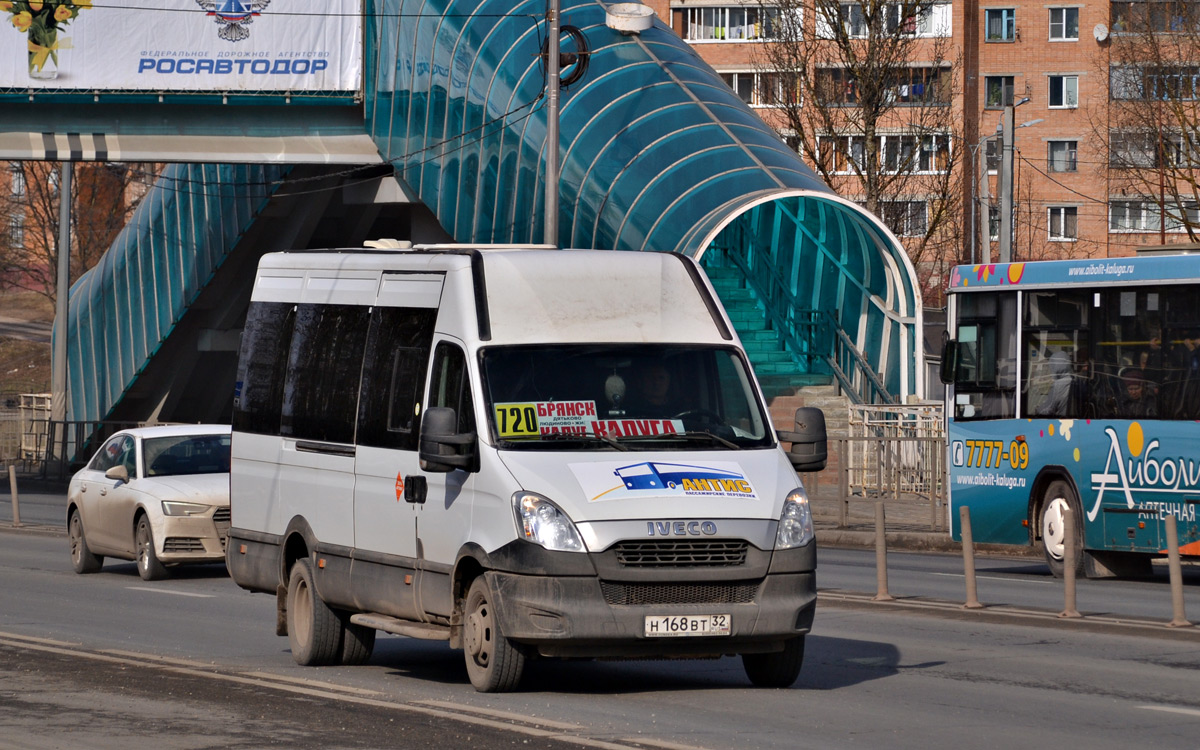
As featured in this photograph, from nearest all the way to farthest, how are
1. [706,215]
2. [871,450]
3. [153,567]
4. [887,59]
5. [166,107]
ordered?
[153,567] < [871,450] < [706,215] < [166,107] < [887,59]

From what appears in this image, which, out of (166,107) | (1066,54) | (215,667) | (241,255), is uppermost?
(1066,54)

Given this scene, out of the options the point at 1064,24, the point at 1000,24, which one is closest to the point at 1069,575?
the point at 1064,24

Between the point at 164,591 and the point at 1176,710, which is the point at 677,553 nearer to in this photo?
the point at 1176,710

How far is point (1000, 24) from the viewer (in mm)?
76812

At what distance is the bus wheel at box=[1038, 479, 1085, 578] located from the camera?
19.6 metres

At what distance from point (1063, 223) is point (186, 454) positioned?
202 ft

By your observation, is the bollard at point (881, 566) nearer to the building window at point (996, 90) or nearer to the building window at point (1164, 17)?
the building window at point (1164, 17)

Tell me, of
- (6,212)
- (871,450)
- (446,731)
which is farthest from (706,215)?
(6,212)

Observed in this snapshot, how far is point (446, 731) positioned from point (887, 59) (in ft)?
138

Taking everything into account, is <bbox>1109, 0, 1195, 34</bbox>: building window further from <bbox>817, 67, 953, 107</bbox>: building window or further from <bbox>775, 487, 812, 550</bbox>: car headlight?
<bbox>775, 487, 812, 550</bbox>: car headlight

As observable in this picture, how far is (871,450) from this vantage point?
29.5 metres

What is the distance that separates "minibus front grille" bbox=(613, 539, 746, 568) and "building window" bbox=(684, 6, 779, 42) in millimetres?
72957

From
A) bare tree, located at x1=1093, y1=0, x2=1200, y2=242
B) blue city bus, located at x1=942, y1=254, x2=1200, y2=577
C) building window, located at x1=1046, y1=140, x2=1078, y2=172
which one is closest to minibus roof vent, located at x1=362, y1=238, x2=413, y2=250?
blue city bus, located at x1=942, y1=254, x2=1200, y2=577

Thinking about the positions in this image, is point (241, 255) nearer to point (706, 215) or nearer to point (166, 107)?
point (166, 107)
